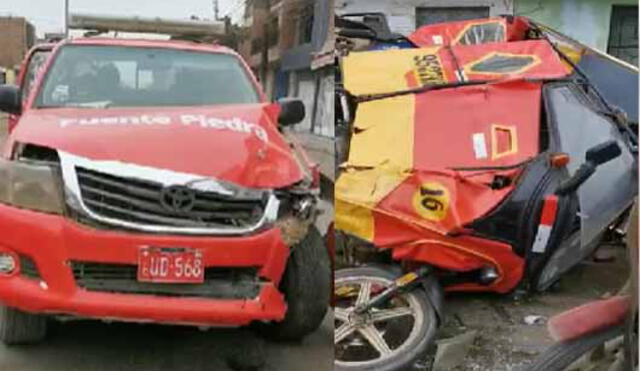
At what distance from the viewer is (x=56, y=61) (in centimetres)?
189

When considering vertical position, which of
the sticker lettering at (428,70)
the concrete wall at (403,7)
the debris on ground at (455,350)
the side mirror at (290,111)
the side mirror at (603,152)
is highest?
the concrete wall at (403,7)

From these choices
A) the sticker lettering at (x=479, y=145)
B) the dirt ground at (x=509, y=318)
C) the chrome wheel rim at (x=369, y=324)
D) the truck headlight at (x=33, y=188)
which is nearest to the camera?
the chrome wheel rim at (x=369, y=324)

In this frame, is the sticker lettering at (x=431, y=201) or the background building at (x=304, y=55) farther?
the sticker lettering at (x=431, y=201)

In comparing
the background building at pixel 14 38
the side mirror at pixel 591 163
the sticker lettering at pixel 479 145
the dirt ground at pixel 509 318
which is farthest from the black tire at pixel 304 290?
the background building at pixel 14 38

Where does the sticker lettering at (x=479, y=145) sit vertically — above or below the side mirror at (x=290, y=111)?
below

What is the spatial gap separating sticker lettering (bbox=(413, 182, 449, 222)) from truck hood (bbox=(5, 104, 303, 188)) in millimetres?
233

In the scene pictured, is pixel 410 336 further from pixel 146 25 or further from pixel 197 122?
pixel 146 25

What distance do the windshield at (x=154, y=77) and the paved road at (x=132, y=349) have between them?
0.83 ft

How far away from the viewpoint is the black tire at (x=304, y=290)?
55.1 inches

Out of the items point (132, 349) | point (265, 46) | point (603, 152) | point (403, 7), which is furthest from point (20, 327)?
point (603, 152)

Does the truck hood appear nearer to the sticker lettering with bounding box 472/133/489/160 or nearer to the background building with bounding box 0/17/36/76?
the background building with bounding box 0/17/36/76

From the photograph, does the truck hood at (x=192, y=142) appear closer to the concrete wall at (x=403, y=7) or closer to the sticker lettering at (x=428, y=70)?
the sticker lettering at (x=428, y=70)

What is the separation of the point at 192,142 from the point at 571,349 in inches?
30.5

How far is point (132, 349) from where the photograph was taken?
6.44 feet
